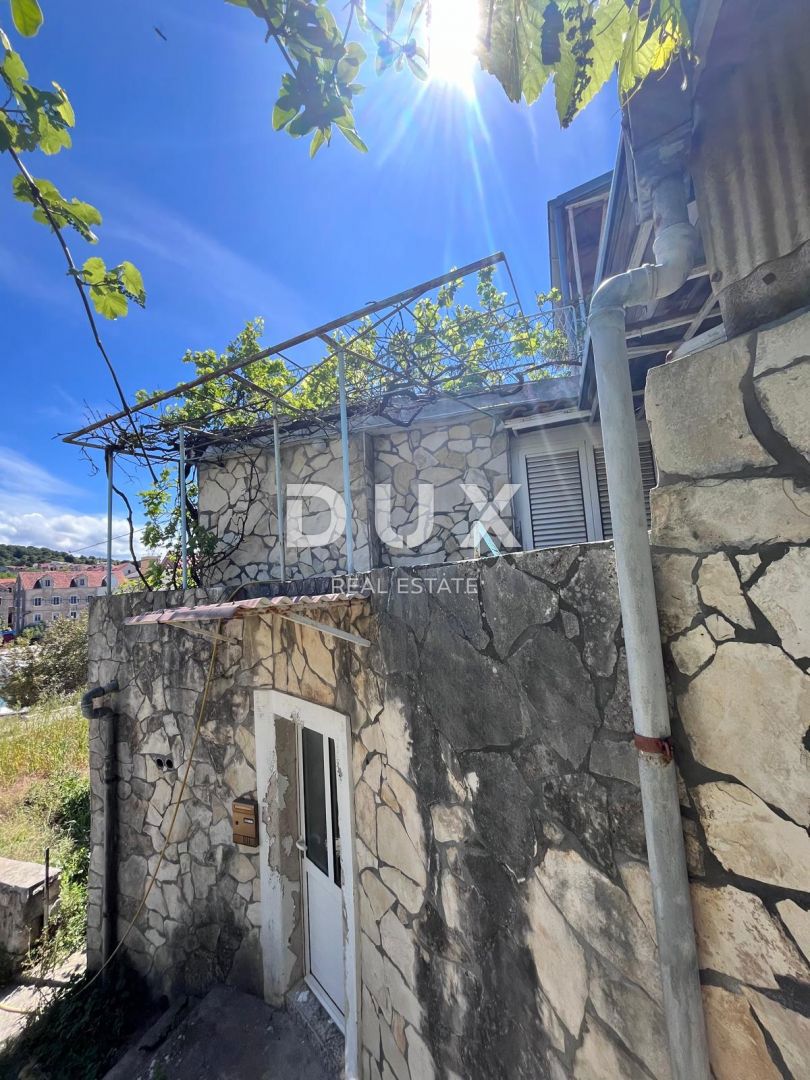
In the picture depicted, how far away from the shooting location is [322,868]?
12.8 feet

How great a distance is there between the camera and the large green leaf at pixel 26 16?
1.19 meters

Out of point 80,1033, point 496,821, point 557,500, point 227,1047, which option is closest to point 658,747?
point 496,821

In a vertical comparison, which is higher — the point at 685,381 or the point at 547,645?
the point at 685,381

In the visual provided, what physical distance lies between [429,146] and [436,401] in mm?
2719

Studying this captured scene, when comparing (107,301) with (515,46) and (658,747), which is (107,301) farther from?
(658,747)

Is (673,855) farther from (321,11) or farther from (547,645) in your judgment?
(321,11)

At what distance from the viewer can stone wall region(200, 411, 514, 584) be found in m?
6.10

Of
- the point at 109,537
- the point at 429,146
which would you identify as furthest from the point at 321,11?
the point at 109,537

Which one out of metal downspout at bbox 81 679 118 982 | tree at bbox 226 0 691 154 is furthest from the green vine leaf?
metal downspout at bbox 81 679 118 982

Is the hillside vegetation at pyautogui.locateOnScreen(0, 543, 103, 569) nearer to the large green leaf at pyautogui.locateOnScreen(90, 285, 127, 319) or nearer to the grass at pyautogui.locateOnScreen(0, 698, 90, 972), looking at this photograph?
the grass at pyautogui.locateOnScreen(0, 698, 90, 972)

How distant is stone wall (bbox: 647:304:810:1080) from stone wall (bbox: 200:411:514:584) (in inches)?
177

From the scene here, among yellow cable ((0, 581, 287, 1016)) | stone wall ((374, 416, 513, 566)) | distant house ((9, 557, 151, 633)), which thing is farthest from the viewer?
distant house ((9, 557, 151, 633))

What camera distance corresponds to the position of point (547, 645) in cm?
168

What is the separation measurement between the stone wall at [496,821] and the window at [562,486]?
333cm
